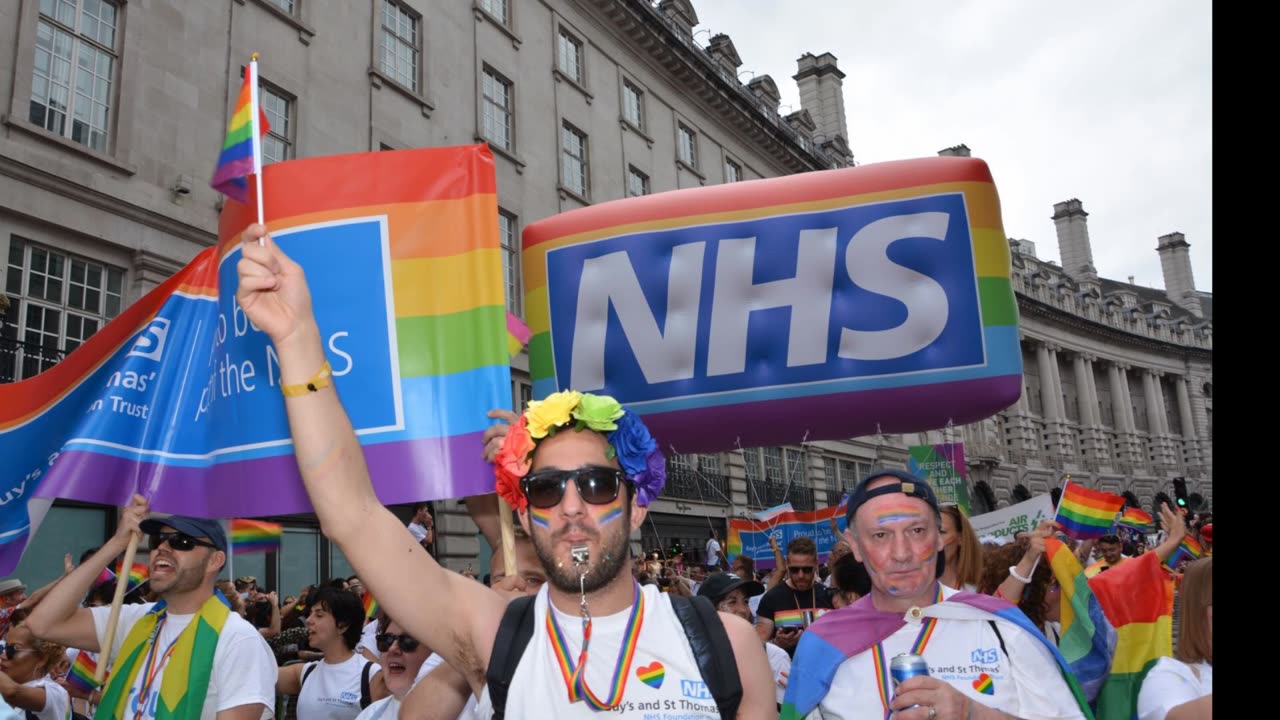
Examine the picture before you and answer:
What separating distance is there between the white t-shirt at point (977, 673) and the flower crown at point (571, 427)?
3.54ft

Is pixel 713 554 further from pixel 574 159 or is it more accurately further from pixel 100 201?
pixel 100 201

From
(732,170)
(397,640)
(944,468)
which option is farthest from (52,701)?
(732,170)

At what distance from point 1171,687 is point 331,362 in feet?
12.3

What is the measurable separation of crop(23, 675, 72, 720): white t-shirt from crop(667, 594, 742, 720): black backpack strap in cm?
442

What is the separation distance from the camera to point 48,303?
12.6m

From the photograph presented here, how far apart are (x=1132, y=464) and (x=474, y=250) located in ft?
224

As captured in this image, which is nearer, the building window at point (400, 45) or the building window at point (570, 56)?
the building window at point (400, 45)

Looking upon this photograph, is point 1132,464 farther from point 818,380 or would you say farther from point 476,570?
point 818,380

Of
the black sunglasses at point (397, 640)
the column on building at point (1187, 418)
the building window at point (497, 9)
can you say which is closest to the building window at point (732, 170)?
the building window at point (497, 9)

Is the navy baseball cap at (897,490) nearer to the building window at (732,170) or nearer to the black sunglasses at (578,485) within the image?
the black sunglasses at (578,485)

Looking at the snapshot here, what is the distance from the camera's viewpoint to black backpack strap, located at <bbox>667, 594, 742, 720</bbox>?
2.39 m

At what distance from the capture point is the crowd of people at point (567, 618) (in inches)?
91.5

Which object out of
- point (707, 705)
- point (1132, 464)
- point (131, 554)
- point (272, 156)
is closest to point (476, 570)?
point (272, 156)

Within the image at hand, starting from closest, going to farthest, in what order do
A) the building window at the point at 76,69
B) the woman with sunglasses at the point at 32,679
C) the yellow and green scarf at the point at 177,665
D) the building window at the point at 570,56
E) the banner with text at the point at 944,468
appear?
1. the yellow and green scarf at the point at 177,665
2. the woman with sunglasses at the point at 32,679
3. the building window at the point at 76,69
4. the banner with text at the point at 944,468
5. the building window at the point at 570,56
